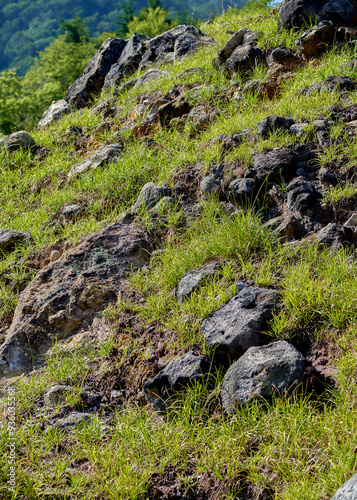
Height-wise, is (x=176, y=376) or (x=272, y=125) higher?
(x=272, y=125)

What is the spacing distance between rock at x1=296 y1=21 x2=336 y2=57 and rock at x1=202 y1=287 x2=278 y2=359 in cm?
443

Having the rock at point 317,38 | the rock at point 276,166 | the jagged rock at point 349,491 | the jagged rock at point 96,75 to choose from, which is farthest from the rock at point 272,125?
the jagged rock at point 96,75

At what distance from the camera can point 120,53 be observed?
30.1 ft

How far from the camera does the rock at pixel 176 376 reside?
267 cm

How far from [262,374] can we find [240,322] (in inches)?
18.6

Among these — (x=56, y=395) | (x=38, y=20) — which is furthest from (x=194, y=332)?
(x=38, y=20)

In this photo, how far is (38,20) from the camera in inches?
4562

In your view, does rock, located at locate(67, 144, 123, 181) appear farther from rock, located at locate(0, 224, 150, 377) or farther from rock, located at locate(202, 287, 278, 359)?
rock, located at locate(202, 287, 278, 359)

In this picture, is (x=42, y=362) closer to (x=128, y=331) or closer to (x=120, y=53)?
(x=128, y=331)

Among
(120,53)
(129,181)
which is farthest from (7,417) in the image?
(120,53)

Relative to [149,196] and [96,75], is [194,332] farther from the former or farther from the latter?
[96,75]

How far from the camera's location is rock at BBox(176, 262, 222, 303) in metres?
3.31

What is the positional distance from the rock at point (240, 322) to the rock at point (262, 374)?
6.8 inches

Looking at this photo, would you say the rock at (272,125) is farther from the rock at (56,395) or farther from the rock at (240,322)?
the rock at (56,395)
